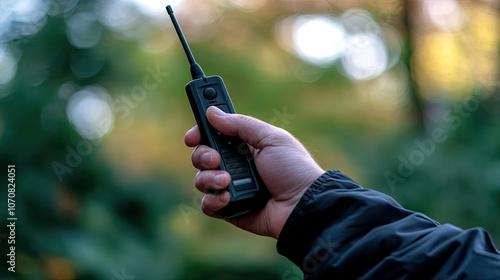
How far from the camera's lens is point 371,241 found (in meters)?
1.08

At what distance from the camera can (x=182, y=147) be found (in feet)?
14.1

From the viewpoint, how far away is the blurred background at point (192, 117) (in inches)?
128

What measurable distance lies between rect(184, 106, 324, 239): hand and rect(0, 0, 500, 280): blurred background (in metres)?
1.82

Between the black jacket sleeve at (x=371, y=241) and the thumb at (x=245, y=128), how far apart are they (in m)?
0.22

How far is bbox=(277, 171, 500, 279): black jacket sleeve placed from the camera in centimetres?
104

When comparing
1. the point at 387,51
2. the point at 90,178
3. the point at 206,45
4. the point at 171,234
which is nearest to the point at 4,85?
the point at 90,178

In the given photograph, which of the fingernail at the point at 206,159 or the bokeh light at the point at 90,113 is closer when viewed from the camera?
the fingernail at the point at 206,159

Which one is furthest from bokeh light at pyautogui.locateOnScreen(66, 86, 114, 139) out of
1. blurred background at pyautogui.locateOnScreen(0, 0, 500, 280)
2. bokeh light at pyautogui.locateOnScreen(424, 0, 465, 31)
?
bokeh light at pyautogui.locateOnScreen(424, 0, 465, 31)

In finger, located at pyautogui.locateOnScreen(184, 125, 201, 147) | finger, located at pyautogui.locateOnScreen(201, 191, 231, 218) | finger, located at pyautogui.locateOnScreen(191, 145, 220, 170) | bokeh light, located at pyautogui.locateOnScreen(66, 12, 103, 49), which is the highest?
bokeh light, located at pyautogui.locateOnScreen(66, 12, 103, 49)

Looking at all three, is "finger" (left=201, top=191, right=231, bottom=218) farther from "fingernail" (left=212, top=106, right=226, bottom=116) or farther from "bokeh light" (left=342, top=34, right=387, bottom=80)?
"bokeh light" (left=342, top=34, right=387, bottom=80)

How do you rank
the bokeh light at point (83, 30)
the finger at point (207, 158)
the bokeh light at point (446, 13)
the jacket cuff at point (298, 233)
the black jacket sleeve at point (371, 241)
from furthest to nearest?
1. the bokeh light at point (446, 13)
2. the bokeh light at point (83, 30)
3. the finger at point (207, 158)
4. the jacket cuff at point (298, 233)
5. the black jacket sleeve at point (371, 241)

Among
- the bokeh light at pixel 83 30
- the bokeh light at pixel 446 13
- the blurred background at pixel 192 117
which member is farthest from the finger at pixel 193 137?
the bokeh light at pixel 446 13

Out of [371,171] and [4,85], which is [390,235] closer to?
[4,85]

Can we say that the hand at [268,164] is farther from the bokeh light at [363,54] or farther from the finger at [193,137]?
the bokeh light at [363,54]
